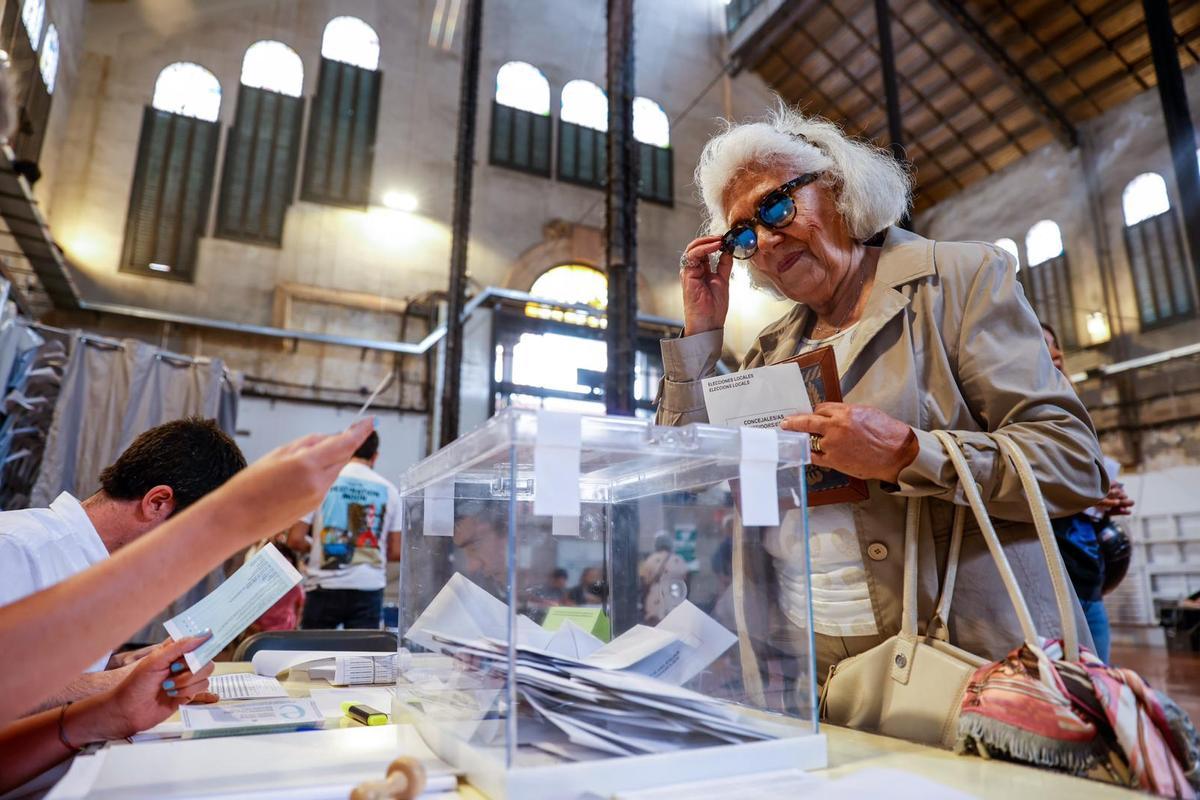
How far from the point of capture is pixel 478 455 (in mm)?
789

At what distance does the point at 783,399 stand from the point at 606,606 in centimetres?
40

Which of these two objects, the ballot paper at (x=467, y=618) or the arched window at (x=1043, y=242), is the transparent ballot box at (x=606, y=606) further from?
the arched window at (x=1043, y=242)

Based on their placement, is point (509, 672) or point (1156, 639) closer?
point (509, 672)

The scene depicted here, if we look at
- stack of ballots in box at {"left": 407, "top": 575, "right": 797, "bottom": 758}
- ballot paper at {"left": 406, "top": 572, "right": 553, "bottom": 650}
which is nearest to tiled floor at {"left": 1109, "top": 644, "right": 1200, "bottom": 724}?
stack of ballots in box at {"left": 407, "top": 575, "right": 797, "bottom": 758}

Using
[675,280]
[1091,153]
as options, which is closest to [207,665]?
[675,280]

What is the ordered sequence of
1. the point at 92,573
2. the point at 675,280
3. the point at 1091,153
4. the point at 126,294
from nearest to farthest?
the point at 92,573 < the point at 126,294 < the point at 1091,153 < the point at 675,280

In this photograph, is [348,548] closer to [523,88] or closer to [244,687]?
[244,687]

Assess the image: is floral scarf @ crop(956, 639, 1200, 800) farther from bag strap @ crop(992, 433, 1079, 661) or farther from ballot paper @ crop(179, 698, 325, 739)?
ballot paper @ crop(179, 698, 325, 739)

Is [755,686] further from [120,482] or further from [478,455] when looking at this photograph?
[120,482]

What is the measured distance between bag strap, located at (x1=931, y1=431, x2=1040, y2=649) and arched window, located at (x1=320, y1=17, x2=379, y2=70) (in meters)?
12.4

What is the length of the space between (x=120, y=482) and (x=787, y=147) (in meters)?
1.45

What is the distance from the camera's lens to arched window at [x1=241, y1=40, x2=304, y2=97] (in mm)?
10922

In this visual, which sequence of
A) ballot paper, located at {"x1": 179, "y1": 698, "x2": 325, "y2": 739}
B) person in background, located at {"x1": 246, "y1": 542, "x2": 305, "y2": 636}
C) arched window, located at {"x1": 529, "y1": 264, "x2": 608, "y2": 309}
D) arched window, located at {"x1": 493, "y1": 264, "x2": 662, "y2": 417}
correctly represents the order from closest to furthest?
ballot paper, located at {"x1": 179, "y1": 698, "x2": 325, "y2": 739}
person in background, located at {"x1": 246, "y1": 542, "x2": 305, "y2": 636}
arched window, located at {"x1": 493, "y1": 264, "x2": 662, "y2": 417}
arched window, located at {"x1": 529, "y1": 264, "x2": 608, "y2": 309}

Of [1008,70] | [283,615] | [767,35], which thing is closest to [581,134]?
[767,35]
